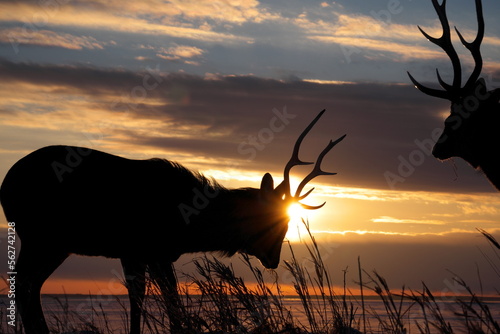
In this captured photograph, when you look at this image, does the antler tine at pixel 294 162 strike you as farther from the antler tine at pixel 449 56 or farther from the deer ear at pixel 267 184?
the antler tine at pixel 449 56

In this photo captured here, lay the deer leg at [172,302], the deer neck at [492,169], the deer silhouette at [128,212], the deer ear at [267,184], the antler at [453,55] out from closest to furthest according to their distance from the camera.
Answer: the deer leg at [172,302] < the deer neck at [492,169] < the antler at [453,55] < the deer silhouette at [128,212] < the deer ear at [267,184]

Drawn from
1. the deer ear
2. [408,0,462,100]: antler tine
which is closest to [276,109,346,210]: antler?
the deer ear

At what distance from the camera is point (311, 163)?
411 inches

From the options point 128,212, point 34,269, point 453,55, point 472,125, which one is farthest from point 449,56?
point 34,269

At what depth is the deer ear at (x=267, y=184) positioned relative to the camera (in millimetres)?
9844

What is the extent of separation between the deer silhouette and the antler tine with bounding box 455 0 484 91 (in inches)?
102

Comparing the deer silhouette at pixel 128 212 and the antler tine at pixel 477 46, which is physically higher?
the antler tine at pixel 477 46

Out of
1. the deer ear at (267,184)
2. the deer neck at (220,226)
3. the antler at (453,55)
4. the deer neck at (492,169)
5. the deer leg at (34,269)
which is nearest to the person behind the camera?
the deer neck at (492,169)

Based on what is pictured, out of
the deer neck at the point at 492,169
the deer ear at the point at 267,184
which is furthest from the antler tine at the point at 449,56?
the deer ear at the point at 267,184

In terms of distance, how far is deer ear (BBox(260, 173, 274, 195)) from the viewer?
984cm

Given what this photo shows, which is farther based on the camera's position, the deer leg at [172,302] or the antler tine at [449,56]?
the antler tine at [449,56]

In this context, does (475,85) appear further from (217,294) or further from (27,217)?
(27,217)

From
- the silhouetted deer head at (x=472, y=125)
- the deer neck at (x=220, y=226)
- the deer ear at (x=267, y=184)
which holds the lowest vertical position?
the deer neck at (x=220, y=226)

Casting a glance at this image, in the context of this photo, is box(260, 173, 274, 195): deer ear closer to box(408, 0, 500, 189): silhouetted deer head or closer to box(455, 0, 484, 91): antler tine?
box(408, 0, 500, 189): silhouetted deer head
